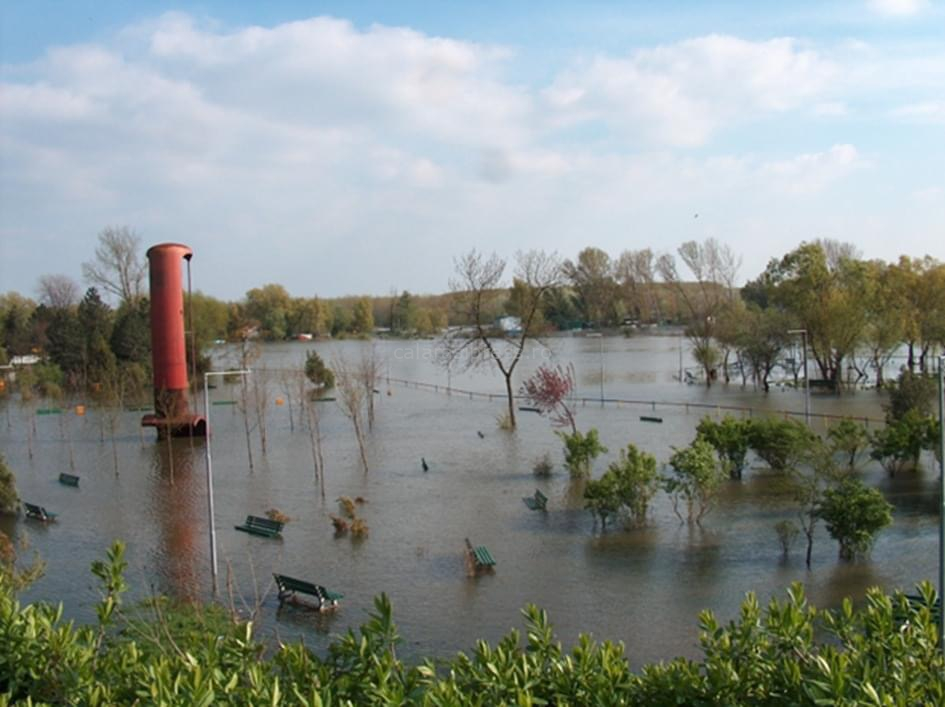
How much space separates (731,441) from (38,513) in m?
16.3

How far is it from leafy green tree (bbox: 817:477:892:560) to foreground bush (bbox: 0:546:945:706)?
8.90m

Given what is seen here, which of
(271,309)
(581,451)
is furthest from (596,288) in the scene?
(581,451)

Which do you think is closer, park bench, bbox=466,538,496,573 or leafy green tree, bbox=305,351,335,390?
park bench, bbox=466,538,496,573

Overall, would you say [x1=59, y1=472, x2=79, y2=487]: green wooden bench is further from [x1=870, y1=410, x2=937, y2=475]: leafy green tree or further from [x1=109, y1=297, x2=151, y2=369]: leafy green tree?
[x1=109, y1=297, x2=151, y2=369]: leafy green tree

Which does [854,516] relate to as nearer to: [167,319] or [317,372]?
[167,319]

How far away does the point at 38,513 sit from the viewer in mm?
20172

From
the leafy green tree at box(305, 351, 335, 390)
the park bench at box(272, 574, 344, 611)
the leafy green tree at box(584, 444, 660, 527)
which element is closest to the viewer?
the park bench at box(272, 574, 344, 611)

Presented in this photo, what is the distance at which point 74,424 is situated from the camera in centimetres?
3772

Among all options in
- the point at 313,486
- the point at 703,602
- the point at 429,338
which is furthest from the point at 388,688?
the point at 429,338

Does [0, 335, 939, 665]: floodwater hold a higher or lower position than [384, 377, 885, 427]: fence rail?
lower

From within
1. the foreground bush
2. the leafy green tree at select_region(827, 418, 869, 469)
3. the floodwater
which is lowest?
the floodwater

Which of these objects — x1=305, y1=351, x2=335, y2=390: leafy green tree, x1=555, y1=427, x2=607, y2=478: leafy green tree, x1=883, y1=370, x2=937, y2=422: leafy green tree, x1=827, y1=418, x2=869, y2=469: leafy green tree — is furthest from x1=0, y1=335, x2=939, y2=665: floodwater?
x1=305, y1=351, x2=335, y2=390: leafy green tree

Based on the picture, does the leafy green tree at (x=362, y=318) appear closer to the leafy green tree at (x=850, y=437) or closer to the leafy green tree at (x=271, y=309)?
the leafy green tree at (x=271, y=309)

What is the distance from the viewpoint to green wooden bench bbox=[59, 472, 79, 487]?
953 inches
